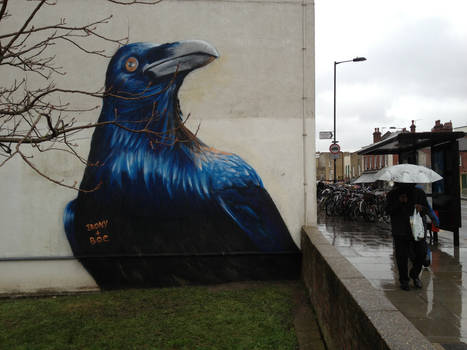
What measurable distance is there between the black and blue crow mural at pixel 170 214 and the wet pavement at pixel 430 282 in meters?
1.60

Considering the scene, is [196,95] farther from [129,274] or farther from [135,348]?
[135,348]

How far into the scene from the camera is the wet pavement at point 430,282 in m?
4.12

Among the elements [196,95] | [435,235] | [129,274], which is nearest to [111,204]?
[129,274]

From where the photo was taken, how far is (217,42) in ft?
25.0

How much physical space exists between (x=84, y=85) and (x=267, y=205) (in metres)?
4.16

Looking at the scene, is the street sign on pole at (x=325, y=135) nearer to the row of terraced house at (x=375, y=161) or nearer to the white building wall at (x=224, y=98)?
the row of terraced house at (x=375, y=161)

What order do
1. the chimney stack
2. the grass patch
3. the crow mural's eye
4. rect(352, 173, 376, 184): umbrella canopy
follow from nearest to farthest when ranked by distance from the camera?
the grass patch < rect(352, 173, 376, 184): umbrella canopy < the crow mural's eye < the chimney stack

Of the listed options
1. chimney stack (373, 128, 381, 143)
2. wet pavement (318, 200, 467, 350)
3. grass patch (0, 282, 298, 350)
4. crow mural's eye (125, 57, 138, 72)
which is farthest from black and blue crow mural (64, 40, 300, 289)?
chimney stack (373, 128, 381, 143)

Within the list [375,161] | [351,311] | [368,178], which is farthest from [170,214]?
[375,161]

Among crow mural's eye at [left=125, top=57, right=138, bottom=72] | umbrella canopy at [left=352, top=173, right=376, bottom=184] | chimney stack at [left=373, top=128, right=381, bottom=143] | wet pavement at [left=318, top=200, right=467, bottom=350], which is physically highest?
chimney stack at [left=373, top=128, right=381, bottom=143]

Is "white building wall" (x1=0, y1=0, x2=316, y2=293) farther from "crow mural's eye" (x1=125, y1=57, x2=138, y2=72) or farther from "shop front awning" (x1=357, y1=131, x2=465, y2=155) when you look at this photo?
"shop front awning" (x1=357, y1=131, x2=465, y2=155)

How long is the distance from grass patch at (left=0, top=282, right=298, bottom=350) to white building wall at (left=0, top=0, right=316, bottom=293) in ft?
2.90

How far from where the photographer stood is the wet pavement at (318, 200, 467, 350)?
4.12m

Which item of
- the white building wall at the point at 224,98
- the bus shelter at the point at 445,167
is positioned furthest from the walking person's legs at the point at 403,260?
the bus shelter at the point at 445,167
